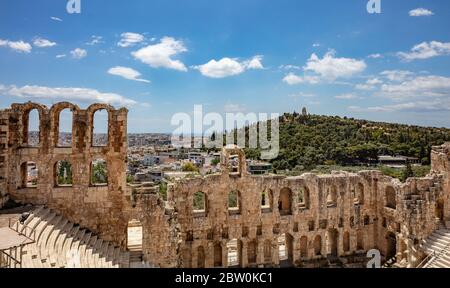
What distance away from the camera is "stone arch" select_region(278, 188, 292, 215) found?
83.5ft

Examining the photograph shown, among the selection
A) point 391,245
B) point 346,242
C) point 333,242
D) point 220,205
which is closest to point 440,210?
point 391,245

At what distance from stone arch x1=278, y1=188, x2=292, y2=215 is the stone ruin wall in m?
0.08

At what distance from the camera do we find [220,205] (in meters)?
22.4

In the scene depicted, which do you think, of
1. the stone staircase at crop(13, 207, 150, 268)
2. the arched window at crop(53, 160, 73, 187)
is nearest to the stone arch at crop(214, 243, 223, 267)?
the stone staircase at crop(13, 207, 150, 268)

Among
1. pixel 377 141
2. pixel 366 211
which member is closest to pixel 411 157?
pixel 377 141

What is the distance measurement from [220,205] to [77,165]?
32.3 ft

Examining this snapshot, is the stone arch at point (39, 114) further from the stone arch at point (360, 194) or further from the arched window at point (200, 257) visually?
the stone arch at point (360, 194)

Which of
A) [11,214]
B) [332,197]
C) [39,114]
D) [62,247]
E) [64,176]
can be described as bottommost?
[332,197]

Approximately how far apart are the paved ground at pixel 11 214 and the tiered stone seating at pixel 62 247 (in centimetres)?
55

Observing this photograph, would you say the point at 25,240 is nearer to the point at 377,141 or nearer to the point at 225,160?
the point at 225,160

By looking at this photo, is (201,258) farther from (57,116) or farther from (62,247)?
(57,116)

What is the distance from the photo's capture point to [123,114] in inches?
725

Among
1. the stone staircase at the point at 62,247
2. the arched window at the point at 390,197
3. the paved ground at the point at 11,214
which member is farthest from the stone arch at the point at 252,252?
the paved ground at the point at 11,214
